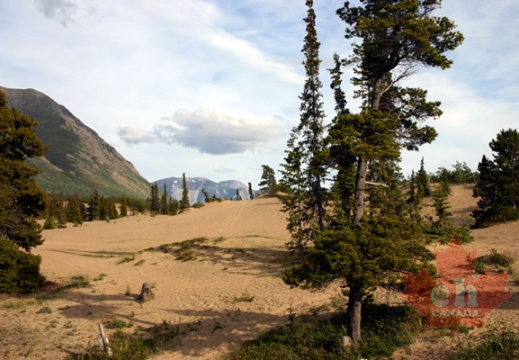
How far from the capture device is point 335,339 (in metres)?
12.0

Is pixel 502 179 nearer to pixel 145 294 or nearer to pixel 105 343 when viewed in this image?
pixel 145 294

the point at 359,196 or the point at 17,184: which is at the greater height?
the point at 17,184

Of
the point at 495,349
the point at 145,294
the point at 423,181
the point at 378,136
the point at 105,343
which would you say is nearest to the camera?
the point at 495,349

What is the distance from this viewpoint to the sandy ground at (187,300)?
45.5 ft

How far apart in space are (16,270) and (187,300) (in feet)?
32.9

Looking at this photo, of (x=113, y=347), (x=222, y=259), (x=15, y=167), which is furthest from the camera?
(x=222, y=259)

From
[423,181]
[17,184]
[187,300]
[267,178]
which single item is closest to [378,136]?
[187,300]

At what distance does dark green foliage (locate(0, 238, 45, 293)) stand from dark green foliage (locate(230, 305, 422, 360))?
14677mm

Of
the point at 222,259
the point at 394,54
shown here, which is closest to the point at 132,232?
the point at 222,259

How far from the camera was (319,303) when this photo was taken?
17047mm

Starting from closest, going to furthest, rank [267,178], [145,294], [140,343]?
[140,343] → [145,294] → [267,178]

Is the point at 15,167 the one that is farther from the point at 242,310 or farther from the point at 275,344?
the point at 275,344

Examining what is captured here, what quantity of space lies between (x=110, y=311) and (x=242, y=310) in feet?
23.0

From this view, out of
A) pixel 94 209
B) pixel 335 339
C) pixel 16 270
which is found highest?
pixel 94 209
